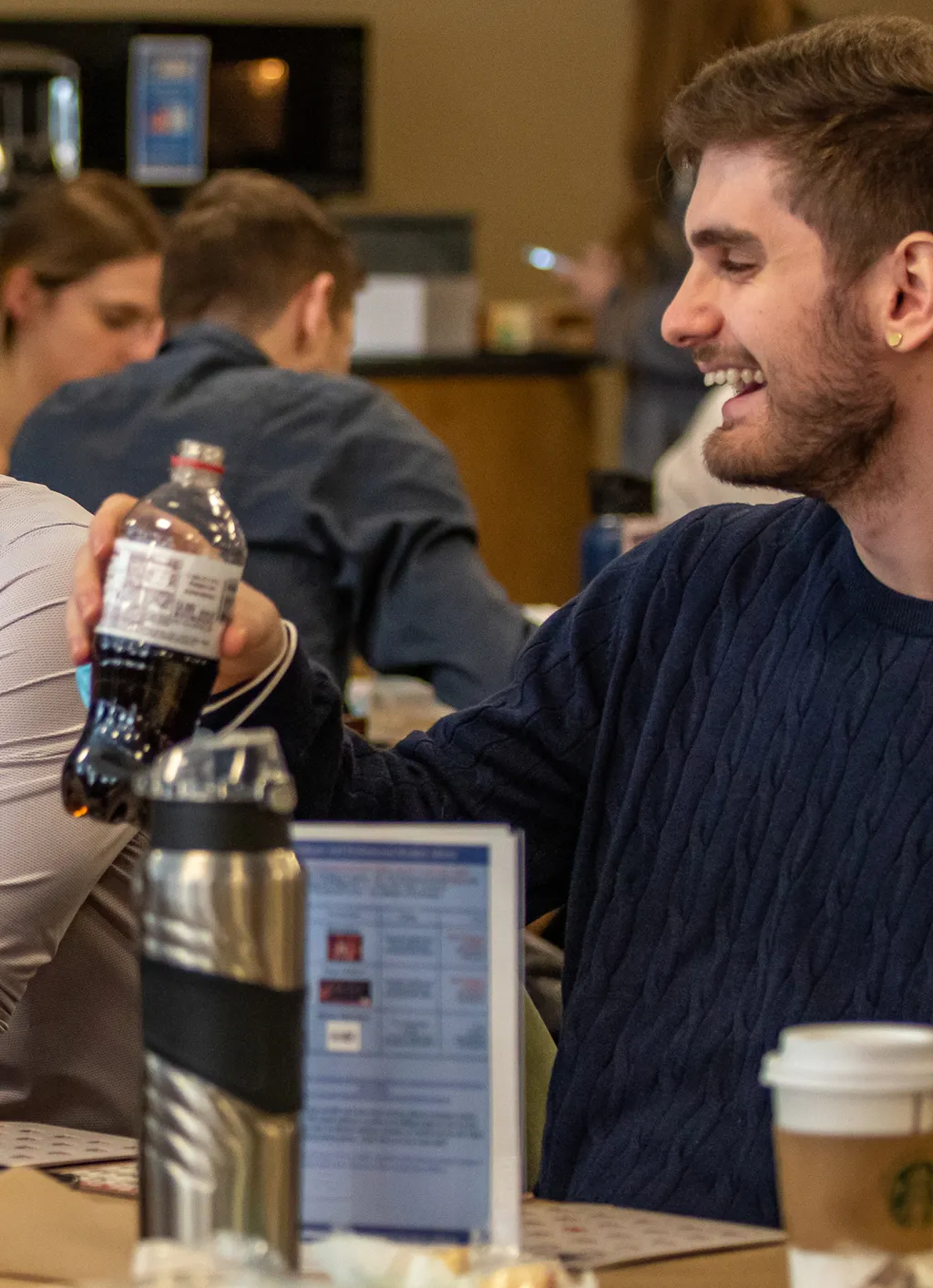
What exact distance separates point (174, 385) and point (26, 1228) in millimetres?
1799

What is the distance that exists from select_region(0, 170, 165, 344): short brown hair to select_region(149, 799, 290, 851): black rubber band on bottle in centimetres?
269

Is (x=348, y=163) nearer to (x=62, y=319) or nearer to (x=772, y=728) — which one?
(x=62, y=319)

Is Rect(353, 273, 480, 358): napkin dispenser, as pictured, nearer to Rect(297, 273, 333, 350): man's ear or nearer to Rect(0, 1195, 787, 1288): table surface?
Rect(297, 273, 333, 350): man's ear

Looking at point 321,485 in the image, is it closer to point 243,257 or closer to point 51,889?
point 243,257

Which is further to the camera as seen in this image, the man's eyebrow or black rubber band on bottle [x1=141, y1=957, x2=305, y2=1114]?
the man's eyebrow

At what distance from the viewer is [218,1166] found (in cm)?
75

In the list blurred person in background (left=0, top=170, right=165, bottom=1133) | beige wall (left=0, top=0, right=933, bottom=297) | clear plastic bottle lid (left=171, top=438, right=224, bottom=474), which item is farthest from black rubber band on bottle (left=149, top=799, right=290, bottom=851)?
beige wall (left=0, top=0, right=933, bottom=297)

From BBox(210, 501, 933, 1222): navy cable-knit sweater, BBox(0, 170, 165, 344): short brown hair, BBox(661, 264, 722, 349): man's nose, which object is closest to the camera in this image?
BBox(210, 501, 933, 1222): navy cable-knit sweater

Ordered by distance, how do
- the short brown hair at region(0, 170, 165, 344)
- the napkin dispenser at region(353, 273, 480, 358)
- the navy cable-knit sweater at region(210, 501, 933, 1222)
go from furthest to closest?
the napkin dispenser at region(353, 273, 480, 358)
the short brown hair at region(0, 170, 165, 344)
the navy cable-knit sweater at region(210, 501, 933, 1222)

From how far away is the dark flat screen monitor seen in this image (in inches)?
244

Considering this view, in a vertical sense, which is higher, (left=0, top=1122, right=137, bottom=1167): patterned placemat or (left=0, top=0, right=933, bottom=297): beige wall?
(left=0, top=0, right=933, bottom=297): beige wall

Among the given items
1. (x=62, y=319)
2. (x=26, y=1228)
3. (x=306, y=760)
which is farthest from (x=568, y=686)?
(x=62, y=319)

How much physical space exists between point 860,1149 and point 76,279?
2.87m

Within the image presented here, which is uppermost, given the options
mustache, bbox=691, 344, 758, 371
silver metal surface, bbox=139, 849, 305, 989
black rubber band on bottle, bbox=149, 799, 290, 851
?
mustache, bbox=691, 344, 758, 371
